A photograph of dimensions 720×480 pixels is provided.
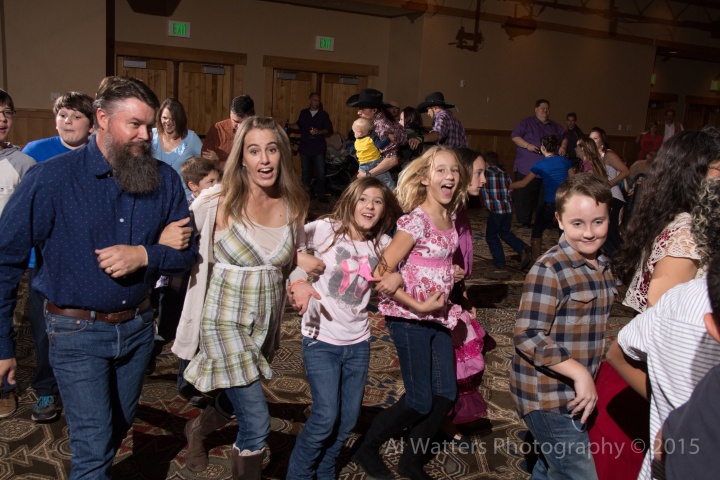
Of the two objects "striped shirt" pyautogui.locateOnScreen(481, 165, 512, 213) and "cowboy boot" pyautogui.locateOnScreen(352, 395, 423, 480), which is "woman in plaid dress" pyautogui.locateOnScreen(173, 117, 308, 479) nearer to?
"cowboy boot" pyautogui.locateOnScreen(352, 395, 423, 480)

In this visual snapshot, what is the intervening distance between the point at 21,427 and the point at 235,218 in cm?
181

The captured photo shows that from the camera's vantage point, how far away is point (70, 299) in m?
2.20

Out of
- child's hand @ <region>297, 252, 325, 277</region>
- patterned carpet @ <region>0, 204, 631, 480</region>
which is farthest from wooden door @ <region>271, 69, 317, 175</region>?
child's hand @ <region>297, 252, 325, 277</region>

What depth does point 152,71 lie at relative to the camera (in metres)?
12.8

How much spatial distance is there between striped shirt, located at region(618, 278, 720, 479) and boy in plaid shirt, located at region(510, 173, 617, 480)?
60 cm

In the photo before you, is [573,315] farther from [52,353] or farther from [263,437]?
[52,353]

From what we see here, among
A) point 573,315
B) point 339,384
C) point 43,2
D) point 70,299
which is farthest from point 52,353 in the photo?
point 43,2

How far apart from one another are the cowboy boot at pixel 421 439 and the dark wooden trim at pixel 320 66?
11719 millimetres

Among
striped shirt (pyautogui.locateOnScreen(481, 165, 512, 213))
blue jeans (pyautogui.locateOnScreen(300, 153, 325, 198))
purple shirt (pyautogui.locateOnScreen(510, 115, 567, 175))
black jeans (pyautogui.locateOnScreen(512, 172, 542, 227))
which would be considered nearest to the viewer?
striped shirt (pyautogui.locateOnScreen(481, 165, 512, 213))

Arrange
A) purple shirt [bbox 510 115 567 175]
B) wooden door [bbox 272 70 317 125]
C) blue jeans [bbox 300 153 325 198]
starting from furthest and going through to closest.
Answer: wooden door [bbox 272 70 317 125], blue jeans [bbox 300 153 325 198], purple shirt [bbox 510 115 567 175]

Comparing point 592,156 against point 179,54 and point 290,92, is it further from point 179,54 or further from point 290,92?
point 179,54

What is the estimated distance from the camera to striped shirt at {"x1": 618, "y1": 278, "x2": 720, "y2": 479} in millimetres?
1429

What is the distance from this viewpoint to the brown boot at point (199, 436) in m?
2.99

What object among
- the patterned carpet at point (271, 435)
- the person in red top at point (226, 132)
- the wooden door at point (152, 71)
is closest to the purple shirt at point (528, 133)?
the person in red top at point (226, 132)
